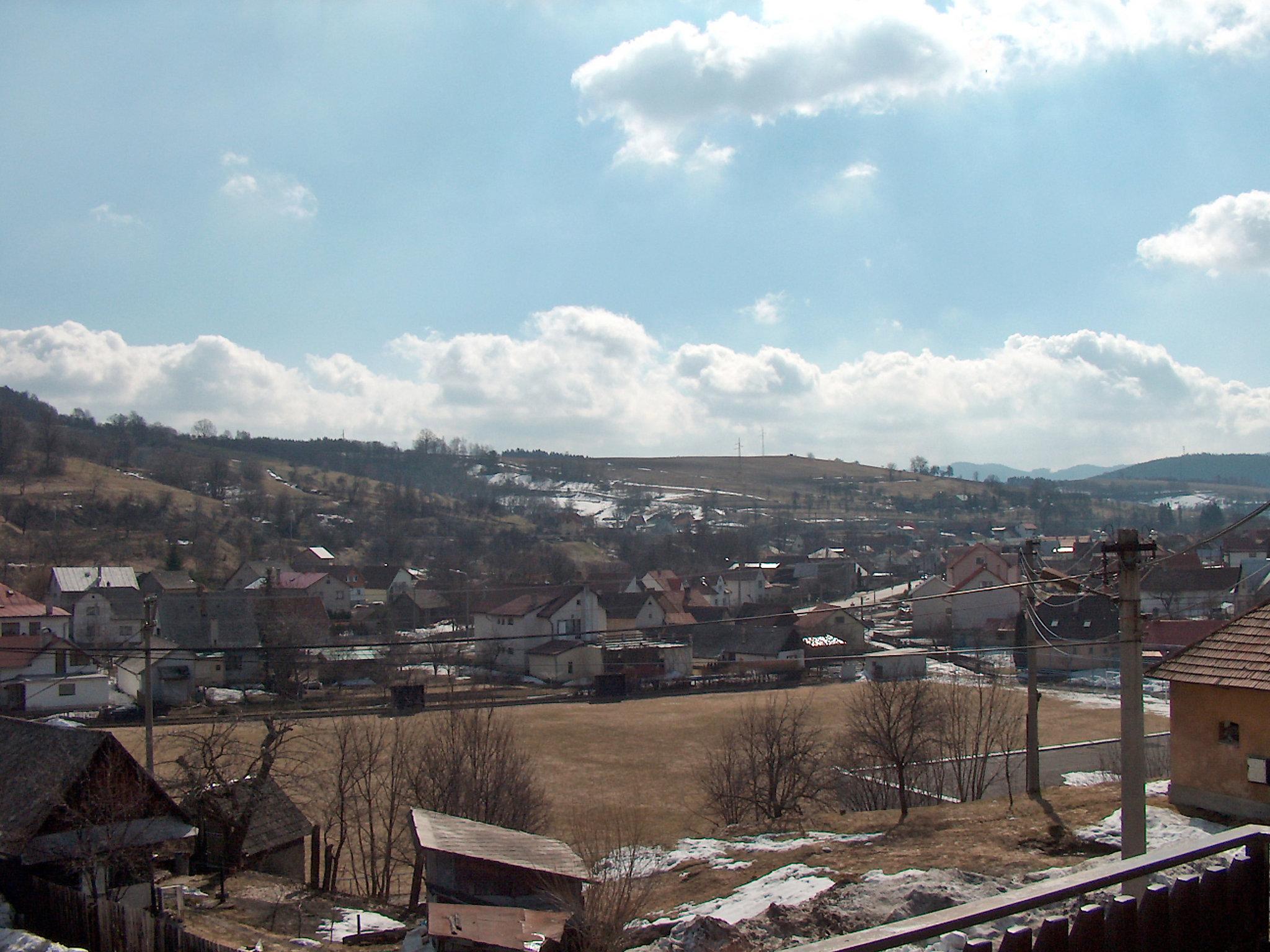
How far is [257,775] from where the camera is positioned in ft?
73.6

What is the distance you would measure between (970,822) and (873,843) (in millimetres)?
2843

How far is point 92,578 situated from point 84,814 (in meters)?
68.2

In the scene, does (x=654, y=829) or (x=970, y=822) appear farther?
(x=654, y=829)

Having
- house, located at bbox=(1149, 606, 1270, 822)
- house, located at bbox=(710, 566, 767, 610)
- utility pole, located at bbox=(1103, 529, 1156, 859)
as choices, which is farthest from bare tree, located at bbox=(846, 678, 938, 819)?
house, located at bbox=(710, 566, 767, 610)

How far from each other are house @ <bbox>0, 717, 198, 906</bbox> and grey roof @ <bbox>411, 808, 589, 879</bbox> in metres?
5.62

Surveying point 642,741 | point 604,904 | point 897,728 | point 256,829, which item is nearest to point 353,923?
point 256,829

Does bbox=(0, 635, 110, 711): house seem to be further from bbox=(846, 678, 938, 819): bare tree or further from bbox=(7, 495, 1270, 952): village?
bbox=(846, 678, 938, 819): bare tree

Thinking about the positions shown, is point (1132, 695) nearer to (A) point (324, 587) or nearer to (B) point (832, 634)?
(B) point (832, 634)

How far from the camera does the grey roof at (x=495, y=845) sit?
622 inches

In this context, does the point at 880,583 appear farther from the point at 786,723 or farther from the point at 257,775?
the point at 257,775

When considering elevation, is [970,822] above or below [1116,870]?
below

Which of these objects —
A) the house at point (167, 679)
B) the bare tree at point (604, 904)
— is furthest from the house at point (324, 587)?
the bare tree at point (604, 904)

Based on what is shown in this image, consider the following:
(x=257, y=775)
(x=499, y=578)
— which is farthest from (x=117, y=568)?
(x=257, y=775)

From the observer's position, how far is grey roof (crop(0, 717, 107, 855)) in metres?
17.4
